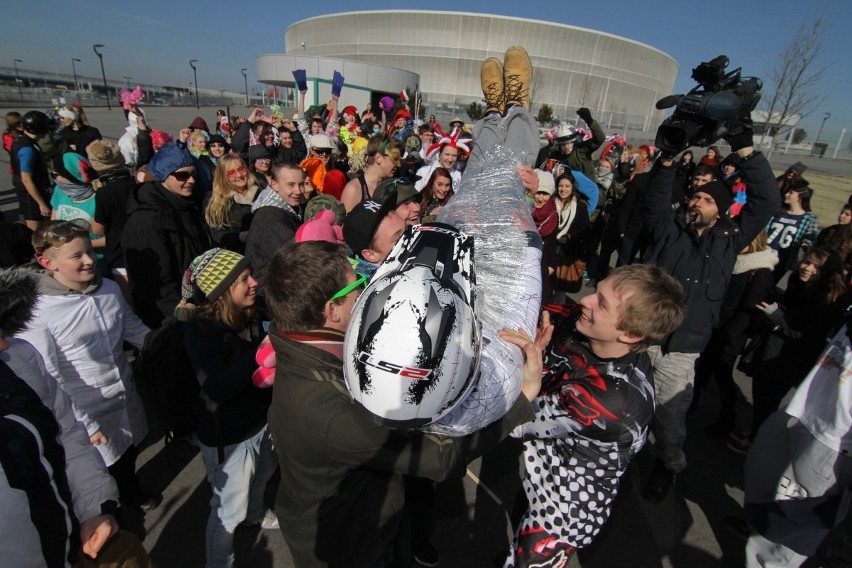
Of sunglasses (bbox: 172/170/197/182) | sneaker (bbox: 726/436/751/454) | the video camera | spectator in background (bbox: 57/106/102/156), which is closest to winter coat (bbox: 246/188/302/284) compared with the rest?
sunglasses (bbox: 172/170/197/182)

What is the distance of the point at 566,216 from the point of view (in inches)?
222

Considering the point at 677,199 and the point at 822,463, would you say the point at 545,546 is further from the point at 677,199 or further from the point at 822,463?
the point at 677,199

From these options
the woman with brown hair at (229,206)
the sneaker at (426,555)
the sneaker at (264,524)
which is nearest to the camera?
the sneaker at (426,555)

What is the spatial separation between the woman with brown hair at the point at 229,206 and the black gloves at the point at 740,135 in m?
4.10

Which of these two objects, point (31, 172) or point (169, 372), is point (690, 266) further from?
point (31, 172)

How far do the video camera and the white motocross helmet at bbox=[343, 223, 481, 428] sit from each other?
2.17 m

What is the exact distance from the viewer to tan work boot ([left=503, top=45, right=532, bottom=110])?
2076 millimetres

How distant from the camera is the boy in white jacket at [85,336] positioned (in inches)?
92.0

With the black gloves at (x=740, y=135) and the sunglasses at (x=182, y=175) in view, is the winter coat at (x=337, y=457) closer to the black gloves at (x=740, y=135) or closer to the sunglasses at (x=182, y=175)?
the black gloves at (x=740, y=135)

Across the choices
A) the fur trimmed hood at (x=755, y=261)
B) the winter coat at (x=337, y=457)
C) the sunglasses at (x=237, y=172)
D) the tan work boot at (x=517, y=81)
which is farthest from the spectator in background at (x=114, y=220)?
the fur trimmed hood at (x=755, y=261)

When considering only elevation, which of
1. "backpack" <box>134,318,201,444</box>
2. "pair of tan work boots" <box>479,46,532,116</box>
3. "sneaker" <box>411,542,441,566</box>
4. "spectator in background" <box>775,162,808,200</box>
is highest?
"pair of tan work boots" <box>479,46,532,116</box>

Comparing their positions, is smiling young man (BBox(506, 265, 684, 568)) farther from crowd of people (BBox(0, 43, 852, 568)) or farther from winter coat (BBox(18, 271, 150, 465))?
winter coat (BBox(18, 271, 150, 465))

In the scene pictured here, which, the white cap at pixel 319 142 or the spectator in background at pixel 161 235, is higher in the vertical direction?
the white cap at pixel 319 142

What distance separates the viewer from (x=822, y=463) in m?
2.07
